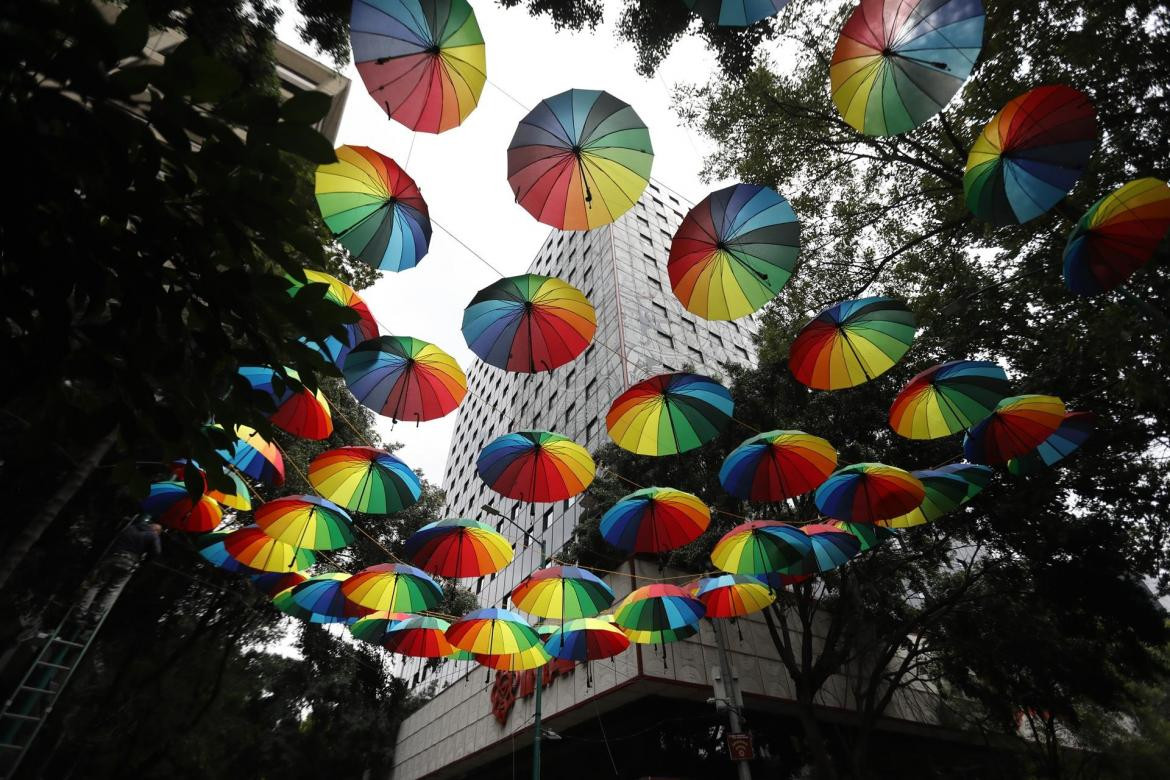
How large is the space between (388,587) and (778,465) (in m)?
6.13

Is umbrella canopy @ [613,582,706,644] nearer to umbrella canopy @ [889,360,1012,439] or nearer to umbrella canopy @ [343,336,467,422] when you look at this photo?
umbrella canopy @ [889,360,1012,439]

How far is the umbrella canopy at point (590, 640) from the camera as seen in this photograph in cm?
1025

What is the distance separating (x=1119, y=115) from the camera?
749 centimetres

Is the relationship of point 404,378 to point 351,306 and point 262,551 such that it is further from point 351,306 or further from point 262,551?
point 262,551

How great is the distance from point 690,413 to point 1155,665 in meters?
13.7

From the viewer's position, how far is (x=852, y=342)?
7.06 m

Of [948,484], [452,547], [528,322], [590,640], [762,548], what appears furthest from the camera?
[590,640]

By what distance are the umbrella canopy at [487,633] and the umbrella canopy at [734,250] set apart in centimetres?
645

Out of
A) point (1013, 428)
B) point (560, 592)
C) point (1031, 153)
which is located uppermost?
point (1031, 153)

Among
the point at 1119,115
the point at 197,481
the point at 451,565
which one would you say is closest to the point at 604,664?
the point at 451,565

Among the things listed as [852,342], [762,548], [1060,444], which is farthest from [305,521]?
[1060,444]

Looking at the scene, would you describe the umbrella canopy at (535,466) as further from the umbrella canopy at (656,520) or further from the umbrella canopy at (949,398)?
the umbrella canopy at (949,398)

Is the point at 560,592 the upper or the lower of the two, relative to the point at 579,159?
lower

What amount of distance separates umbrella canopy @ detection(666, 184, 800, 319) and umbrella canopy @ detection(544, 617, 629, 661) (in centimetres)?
639
